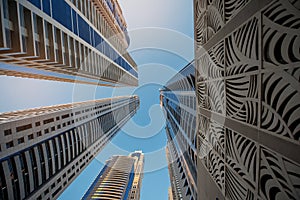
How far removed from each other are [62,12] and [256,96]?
25.9m

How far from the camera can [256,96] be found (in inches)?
374

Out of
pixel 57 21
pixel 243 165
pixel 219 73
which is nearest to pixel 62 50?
pixel 57 21

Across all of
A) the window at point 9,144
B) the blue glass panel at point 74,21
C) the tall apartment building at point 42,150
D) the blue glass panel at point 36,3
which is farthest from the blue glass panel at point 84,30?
the window at point 9,144

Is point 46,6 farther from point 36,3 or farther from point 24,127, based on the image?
point 24,127

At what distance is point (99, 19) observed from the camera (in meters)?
45.3

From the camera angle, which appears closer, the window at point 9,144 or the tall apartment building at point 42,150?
the window at point 9,144

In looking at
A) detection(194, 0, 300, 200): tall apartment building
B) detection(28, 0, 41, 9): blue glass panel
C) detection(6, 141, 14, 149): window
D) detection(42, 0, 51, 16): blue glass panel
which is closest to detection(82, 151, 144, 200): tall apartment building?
detection(6, 141, 14, 149): window

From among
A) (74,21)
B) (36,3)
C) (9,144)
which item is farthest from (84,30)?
(9,144)

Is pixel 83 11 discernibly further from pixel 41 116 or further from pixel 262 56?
pixel 262 56

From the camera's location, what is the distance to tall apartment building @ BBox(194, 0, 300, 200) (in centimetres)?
714

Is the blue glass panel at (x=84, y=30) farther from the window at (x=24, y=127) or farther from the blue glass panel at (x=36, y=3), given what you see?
the window at (x=24, y=127)

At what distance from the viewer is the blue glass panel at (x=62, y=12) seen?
22.9 m

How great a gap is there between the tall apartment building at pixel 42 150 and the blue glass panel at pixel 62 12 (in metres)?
19.1

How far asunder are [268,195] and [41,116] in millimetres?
42573
